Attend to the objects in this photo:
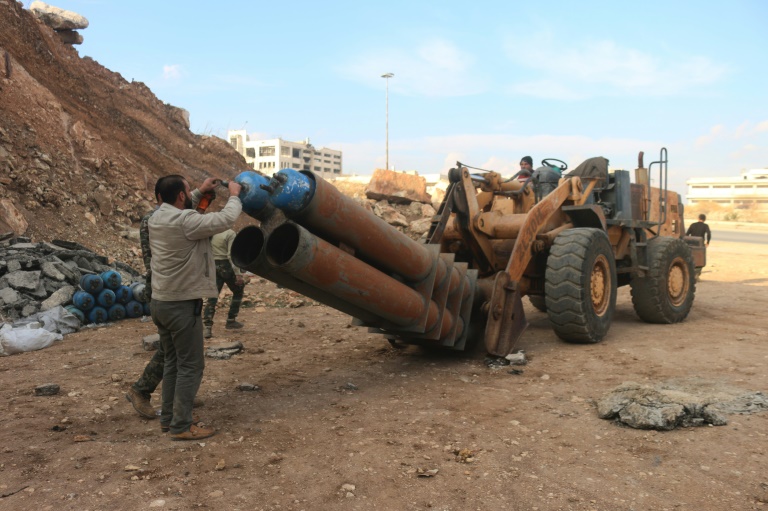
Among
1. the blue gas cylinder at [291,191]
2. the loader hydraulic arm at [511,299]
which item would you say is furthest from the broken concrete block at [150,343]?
the loader hydraulic arm at [511,299]

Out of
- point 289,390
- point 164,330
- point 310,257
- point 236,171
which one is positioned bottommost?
point 289,390

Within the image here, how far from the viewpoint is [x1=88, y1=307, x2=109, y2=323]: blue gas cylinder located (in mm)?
8604

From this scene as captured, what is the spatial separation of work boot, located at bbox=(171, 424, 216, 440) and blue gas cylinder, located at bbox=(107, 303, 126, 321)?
510cm

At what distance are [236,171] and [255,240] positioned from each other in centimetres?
1749

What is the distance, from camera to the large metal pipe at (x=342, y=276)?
4.50m

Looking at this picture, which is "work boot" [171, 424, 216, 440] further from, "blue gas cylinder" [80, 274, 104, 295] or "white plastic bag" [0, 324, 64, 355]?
"blue gas cylinder" [80, 274, 104, 295]

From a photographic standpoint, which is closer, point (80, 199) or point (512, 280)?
point (512, 280)

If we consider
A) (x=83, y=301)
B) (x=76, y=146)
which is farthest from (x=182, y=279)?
(x=76, y=146)

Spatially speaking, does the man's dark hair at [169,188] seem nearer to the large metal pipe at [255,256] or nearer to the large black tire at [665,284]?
the large metal pipe at [255,256]

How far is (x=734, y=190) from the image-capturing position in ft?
193

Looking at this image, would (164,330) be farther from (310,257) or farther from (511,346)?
(511,346)

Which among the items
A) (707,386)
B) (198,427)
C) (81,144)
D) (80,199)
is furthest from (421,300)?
(81,144)

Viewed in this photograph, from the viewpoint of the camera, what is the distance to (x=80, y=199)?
13.7 m

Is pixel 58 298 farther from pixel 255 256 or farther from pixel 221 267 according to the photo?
pixel 255 256
